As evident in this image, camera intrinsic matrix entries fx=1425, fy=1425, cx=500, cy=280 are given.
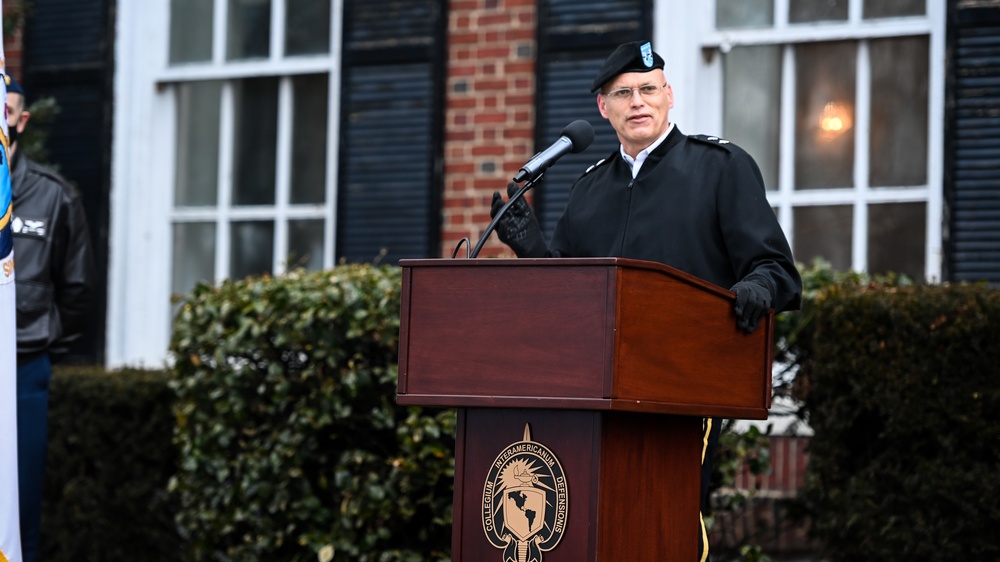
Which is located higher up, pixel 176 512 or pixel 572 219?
pixel 572 219

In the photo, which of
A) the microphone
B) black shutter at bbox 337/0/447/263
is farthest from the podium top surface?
black shutter at bbox 337/0/447/263

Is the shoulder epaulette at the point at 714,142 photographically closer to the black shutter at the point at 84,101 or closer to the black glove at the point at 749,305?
the black glove at the point at 749,305

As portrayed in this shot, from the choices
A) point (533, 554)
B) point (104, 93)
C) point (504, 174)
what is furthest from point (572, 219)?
point (104, 93)

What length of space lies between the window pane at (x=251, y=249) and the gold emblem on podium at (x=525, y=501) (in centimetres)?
465

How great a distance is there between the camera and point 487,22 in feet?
23.4

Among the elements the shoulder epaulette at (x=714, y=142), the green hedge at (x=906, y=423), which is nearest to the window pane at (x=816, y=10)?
the green hedge at (x=906, y=423)

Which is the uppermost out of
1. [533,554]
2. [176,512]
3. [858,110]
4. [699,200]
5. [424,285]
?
[858,110]

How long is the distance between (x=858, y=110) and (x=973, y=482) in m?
2.40

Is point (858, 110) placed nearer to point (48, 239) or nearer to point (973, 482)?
point (973, 482)

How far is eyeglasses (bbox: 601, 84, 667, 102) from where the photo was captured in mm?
3775

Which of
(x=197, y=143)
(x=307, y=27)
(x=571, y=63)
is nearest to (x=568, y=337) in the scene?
(x=571, y=63)

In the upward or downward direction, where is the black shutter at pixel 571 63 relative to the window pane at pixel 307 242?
upward

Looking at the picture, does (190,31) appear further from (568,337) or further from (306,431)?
(568,337)

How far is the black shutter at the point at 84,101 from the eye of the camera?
786cm
